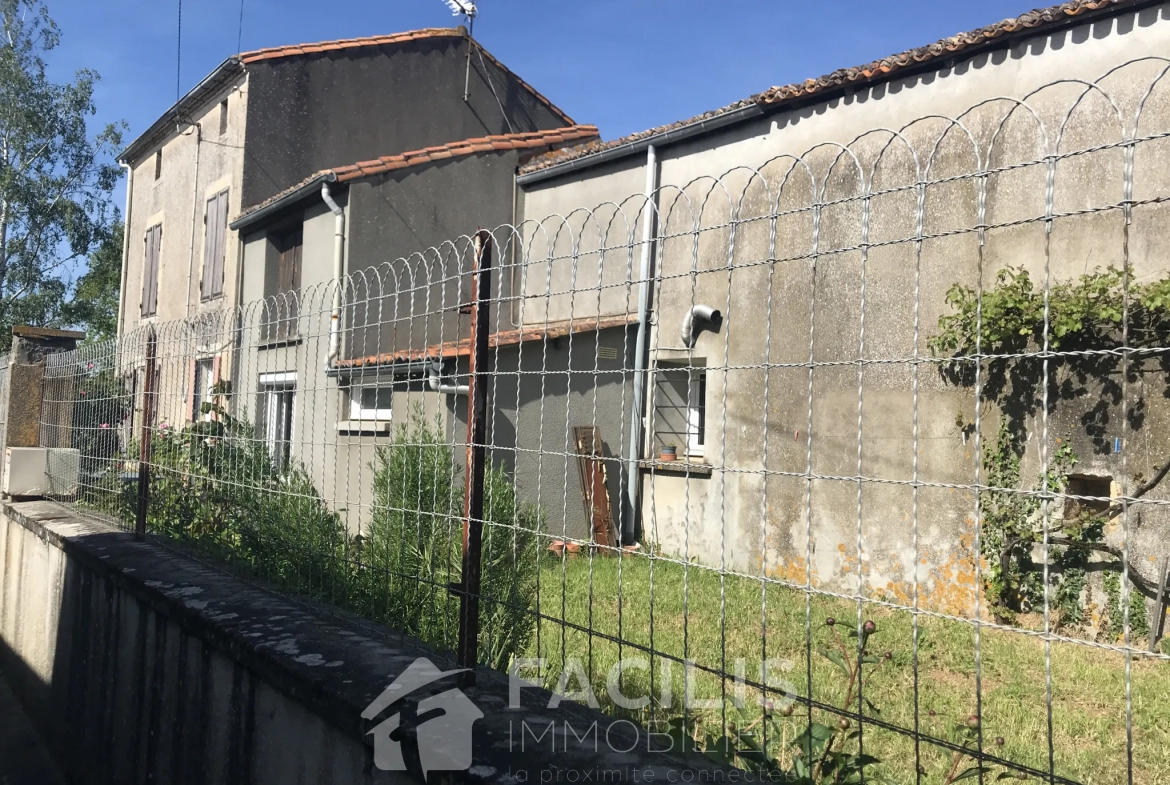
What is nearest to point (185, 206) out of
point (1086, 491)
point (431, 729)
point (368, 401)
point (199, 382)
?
point (368, 401)

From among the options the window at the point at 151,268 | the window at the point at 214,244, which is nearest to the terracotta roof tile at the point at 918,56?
the window at the point at 214,244

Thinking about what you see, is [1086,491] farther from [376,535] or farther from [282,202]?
[282,202]

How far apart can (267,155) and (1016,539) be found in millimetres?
10985

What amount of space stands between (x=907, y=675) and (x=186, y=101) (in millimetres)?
13653

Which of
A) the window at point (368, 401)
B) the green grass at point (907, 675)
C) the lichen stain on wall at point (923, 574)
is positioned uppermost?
the window at point (368, 401)

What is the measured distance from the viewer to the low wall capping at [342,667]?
198cm

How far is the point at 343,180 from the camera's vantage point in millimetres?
10195

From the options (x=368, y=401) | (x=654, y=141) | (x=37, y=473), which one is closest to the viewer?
(x=37, y=473)

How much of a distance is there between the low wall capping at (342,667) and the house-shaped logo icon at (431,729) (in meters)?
0.02

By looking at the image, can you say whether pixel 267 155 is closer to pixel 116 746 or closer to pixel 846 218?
pixel 846 218

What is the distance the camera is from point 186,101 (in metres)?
13.8

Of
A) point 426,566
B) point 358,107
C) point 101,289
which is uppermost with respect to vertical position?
point 358,107

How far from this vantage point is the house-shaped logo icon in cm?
204

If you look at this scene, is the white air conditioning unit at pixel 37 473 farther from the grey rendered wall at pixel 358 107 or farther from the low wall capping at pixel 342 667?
the grey rendered wall at pixel 358 107
